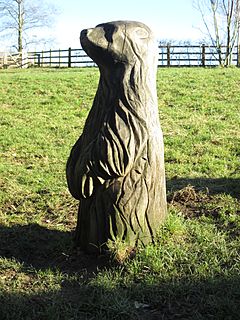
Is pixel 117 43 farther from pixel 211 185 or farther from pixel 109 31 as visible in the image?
pixel 211 185

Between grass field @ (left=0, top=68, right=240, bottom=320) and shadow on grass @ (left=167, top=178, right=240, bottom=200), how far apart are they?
1 cm

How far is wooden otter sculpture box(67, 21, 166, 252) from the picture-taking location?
13.4 ft

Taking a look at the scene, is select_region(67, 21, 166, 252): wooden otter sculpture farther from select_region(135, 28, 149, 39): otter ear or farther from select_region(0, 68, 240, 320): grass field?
select_region(0, 68, 240, 320): grass field

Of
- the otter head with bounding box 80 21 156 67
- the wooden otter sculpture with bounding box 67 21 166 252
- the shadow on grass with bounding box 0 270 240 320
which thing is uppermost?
the otter head with bounding box 80 21 156 67

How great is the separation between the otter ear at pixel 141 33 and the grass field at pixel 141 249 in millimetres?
1673

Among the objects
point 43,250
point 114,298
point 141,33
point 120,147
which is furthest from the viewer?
point 43,250

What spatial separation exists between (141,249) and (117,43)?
1715 mm

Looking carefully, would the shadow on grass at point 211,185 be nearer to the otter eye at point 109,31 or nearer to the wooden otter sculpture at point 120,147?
the wooden otter sculpture at point 120,147

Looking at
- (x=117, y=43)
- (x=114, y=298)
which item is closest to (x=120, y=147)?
(x=117, y=43)

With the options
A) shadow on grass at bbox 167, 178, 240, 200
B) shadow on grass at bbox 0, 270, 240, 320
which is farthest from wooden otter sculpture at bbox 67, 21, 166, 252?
shadow on grass at bbox 167, 178, 240, 200

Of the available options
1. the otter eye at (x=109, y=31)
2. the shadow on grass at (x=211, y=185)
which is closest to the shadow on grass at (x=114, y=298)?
the otter eye at (x=109, y=31)

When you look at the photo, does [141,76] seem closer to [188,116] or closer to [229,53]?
[188,116]

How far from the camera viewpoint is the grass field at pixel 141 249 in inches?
144

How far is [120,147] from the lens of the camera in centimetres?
405
